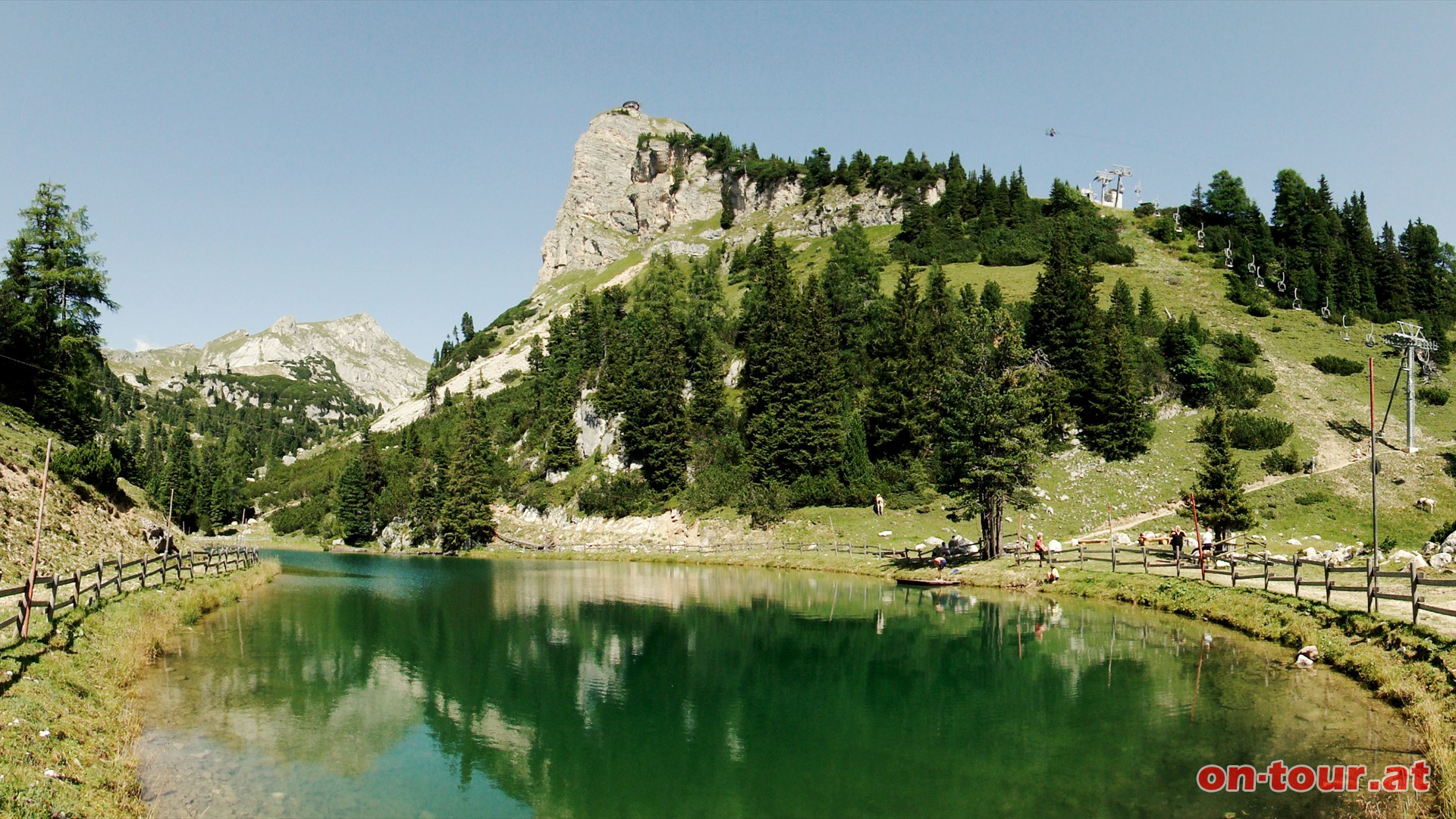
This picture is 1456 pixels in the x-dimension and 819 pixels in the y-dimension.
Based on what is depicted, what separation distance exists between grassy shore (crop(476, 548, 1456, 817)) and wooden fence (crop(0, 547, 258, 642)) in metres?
29.8

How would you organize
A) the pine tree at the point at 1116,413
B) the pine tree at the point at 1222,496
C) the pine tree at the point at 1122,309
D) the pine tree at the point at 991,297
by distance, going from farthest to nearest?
the pine tree at the point at 991,297 → the pine tree at the point at 1122,309 → the pine tree at the point at 1116,413 → the pine tree at the point at 1222,496

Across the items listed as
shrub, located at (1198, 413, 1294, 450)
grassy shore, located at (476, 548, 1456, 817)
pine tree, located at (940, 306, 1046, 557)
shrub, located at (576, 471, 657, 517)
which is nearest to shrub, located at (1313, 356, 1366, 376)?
shrub, located at (1198, 413, 1294, 450)

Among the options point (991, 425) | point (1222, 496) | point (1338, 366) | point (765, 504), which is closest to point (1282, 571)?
point (1222, 496)

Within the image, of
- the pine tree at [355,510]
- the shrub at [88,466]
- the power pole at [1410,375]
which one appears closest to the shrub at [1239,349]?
the power pole at [1410,375]

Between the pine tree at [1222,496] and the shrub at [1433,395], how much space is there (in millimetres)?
38072

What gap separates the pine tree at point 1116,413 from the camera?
212 feet

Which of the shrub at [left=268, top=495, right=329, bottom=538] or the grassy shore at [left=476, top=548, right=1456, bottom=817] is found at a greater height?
the grassy shore at [left=476, top=548, right=1456, bottom=817]

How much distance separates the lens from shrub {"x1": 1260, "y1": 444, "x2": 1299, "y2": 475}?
196 ft

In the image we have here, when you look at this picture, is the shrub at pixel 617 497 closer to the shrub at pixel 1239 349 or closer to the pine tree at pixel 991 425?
the pine tree at pixel 991 425

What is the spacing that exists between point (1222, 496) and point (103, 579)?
56746 millimetres

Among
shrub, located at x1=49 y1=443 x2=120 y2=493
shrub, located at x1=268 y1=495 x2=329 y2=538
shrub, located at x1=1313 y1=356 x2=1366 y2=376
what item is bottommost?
shrub, located at x1=268 y1=495 x2=329 y2=538

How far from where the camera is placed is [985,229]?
121 metres

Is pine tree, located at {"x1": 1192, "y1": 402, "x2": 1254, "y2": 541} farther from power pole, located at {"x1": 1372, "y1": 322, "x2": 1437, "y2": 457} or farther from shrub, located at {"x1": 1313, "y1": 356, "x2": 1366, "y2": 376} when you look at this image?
shrub, located at {"x1": 1313, "y1": 356, "x2": 1366, "y2": 376}

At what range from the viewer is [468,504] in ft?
279
